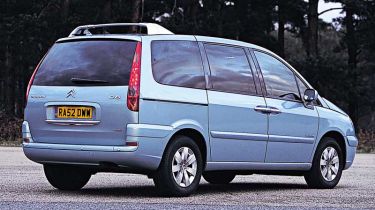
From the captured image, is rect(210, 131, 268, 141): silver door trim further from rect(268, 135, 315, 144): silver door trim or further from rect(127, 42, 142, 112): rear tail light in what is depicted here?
rect(127, 42, 142, 112): rear tail light

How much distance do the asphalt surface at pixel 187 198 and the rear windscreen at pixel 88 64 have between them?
1226 mm

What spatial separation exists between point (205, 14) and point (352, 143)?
40211 mm

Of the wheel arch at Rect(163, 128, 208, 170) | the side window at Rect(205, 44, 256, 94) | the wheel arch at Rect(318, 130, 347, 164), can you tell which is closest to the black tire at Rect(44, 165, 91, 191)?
the wheel arch at Rect(163, 128, 208, 170)

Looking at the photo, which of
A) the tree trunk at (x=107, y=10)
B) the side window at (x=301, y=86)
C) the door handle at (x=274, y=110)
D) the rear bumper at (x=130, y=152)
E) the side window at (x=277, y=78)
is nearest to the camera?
the rear bumper at (x=130, y=152)

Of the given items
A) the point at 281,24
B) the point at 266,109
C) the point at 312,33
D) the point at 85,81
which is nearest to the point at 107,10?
the point at 281,24

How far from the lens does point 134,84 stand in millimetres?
8789

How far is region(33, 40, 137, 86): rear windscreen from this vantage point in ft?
29.6

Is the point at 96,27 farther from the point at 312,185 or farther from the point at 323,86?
the point at 323,86

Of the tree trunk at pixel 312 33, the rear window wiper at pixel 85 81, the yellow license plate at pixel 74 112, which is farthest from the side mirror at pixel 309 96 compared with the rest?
the tree trunk at pixel 312 33

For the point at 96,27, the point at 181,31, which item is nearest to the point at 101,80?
the point at 96,27

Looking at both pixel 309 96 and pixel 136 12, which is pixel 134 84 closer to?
pixel 309 96

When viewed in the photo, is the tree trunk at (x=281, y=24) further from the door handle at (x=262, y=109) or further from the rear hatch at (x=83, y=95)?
the rear hatch at (x=83, y=95)

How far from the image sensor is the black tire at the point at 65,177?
32.8 ft

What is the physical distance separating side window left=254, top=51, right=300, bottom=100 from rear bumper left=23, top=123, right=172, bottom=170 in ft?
7.04
